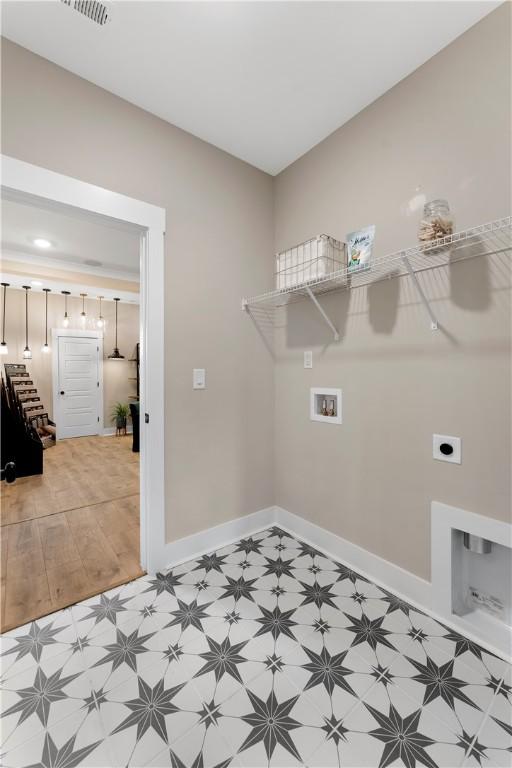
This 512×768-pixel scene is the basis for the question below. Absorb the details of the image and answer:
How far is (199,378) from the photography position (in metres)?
2.09

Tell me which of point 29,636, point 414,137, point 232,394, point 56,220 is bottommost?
point 29,636

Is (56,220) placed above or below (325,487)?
above

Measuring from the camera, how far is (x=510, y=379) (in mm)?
1327

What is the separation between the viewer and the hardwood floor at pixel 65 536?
5.77ft

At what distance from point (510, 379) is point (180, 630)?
176 centimetres

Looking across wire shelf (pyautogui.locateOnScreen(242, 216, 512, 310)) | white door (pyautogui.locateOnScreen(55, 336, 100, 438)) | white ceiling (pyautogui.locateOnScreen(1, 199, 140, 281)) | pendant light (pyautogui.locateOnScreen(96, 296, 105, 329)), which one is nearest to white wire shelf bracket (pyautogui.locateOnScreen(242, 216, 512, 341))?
wire shelf (pyautogui.locateOnScreen(242, 216, 512, 310))

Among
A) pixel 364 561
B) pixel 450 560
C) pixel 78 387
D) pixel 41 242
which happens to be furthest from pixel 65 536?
pixel 78 387

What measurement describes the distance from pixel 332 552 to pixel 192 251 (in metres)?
2.06

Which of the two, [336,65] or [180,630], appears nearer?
[180,630]

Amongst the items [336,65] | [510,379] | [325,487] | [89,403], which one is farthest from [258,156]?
[89,403]

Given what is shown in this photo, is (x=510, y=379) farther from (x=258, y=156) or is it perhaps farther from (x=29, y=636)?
(x=29, y=636)

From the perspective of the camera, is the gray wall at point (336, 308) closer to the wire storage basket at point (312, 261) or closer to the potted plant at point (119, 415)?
the wire storage basket at point (312, 261)

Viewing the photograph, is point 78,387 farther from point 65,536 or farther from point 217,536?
point 217,536

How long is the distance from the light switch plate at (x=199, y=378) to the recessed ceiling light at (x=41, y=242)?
3.55m
